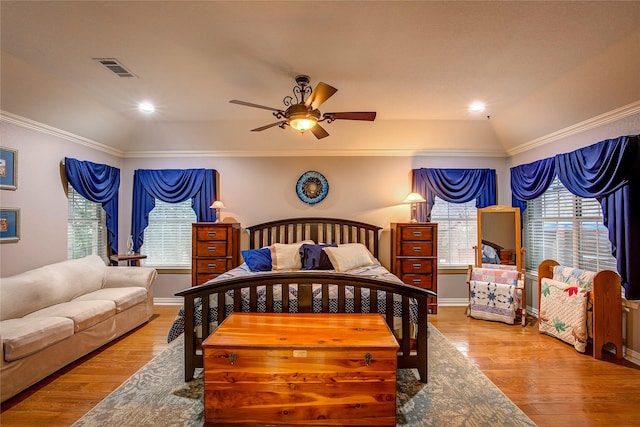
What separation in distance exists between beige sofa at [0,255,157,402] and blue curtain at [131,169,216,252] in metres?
1.05

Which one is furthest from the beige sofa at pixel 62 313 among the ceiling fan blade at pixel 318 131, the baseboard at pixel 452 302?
the baseboard at pixel 452 302

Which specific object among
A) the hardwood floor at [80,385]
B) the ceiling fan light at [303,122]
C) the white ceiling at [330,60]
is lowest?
the hardwood floor at [80,385]

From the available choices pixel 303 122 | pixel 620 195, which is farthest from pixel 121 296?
pixel 620 195

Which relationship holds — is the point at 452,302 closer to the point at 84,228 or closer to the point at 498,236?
the point at 498,236

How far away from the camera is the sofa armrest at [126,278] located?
421 centimetres

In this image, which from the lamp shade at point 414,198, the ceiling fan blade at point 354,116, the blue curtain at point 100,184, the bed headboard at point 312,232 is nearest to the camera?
the ceiling fan blade at point 354,116

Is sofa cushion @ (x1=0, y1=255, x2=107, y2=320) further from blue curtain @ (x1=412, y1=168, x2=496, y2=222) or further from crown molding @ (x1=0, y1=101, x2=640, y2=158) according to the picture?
blue curtain @ (x1=412, y1=168, x2=496, y2=222)

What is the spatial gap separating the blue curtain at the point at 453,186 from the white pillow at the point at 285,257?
7.12ft

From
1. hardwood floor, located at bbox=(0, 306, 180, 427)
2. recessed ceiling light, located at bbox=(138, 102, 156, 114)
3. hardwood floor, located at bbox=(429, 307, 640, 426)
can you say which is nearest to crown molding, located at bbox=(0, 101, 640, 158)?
recessed ceiling light, located at bbox=(138, 102, 156, 114)

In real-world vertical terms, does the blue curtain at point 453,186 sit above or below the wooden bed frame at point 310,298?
above

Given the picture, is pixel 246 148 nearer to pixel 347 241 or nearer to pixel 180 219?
pixel 180 219

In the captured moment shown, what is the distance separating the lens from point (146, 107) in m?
4.08

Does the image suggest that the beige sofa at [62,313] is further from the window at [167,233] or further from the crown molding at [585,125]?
the crown molding at [585,125]

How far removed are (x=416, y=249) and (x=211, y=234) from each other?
10.1 feet
